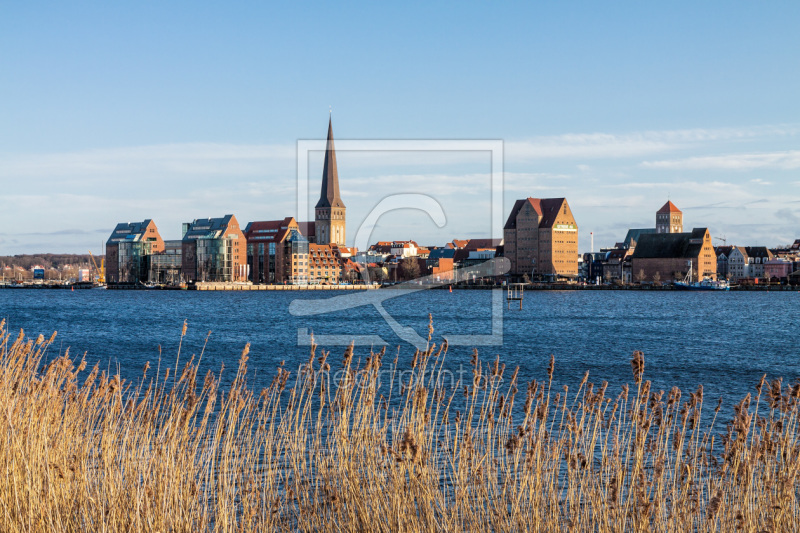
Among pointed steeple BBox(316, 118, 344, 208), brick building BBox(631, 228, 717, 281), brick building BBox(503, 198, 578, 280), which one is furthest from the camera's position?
brick building BBox(503, 198, 578, 280)

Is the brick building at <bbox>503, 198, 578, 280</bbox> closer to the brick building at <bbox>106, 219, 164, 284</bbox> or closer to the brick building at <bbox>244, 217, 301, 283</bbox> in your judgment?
the brick building at <bbox>244, 217, 301, 283</bbox>

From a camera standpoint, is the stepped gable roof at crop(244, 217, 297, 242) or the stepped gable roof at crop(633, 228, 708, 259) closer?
the stepped gable roof at crop(244, 217, 297, 242)

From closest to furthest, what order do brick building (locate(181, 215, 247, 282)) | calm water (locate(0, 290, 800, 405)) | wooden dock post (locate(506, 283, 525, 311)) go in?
calm water (locate(0, 290, 800, 405)), wooden dock post (locate(506, 283, 525, 311)), brick building (locate(181, 215, 247, 282))

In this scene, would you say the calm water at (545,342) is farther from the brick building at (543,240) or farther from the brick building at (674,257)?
the brick building at (674,257)

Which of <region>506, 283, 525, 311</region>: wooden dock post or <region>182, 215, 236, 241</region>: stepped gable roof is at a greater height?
<region>182, 215, 236, 241</region>: stepped gable roof

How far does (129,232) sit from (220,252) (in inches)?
1111

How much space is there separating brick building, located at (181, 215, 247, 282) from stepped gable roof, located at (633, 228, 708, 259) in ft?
259

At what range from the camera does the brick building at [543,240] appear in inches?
6649

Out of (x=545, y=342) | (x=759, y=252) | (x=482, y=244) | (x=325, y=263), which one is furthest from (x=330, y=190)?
(x=545, y=342)

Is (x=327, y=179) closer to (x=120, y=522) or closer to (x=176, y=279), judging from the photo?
(x=176, y=279)

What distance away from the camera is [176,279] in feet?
542

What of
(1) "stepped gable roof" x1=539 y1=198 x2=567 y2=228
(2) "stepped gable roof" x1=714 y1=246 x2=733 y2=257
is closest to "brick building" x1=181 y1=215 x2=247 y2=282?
(1) "stepped gable roof" x1=539 y1=198 x2=567 y2=228

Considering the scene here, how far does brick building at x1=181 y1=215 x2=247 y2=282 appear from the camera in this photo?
511 ft

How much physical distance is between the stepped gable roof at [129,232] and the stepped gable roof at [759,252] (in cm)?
12724
